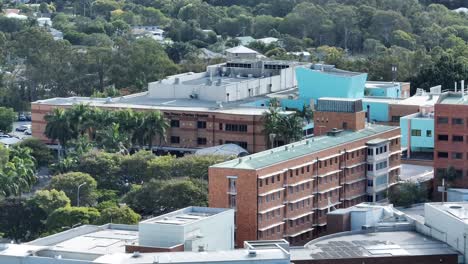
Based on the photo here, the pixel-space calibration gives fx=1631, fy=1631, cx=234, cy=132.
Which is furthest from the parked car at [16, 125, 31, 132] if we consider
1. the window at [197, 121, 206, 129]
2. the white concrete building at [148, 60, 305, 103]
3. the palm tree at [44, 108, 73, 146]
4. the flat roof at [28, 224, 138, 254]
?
the flat roof at [28, 224, 138, 254]

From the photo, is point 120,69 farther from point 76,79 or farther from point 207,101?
point 207,101

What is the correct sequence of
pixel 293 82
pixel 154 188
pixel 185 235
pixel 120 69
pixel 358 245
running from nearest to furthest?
pixel 185 235 < pixel 358 245 < pixel 154 188 < pixel 293 82 < pixel 120 69

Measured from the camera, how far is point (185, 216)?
152ft

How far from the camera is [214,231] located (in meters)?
45.8

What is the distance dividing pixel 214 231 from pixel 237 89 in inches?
1190

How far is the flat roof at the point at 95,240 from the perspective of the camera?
44656mm

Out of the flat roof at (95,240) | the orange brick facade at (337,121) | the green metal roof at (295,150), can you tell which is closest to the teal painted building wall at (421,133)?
the green metal roof at (295,150)

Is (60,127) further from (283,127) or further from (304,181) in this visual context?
(304,181)

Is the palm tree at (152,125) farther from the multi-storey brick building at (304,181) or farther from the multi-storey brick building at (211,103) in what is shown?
the multi-storey brick building at (304,181)

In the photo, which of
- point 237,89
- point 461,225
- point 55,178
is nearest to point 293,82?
point 237,89

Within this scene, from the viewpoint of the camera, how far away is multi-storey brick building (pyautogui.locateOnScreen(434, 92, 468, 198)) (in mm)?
→ 58281

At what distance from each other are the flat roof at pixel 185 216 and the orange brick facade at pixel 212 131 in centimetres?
2197

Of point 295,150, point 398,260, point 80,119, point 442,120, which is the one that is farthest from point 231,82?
point 398,260

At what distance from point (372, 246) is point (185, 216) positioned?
5633mm
